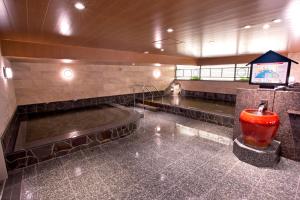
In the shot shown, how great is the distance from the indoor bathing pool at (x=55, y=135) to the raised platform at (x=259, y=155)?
2.62 m

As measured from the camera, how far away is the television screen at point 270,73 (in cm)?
285

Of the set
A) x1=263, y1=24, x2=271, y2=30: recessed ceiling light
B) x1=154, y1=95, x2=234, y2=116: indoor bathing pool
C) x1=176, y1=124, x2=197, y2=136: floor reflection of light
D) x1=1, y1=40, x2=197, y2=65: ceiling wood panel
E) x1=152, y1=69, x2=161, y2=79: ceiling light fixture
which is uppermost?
x1=263, y1=24, x2=271, y2=30: recessed ceiling light

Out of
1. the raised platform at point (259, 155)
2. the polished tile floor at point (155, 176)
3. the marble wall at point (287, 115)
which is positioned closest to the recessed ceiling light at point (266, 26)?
the marble wall at point (287, 115)

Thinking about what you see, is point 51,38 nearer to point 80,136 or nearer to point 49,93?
point 80,136

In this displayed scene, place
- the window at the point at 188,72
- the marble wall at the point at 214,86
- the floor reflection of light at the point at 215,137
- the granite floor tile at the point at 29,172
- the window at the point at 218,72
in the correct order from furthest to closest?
the window at the point at 188,72, the window at the point at 218,72, the marble wall at the point at 214,86, the floor reflection of light at the point at 215,137, the granite floor tile at the point at 29,172

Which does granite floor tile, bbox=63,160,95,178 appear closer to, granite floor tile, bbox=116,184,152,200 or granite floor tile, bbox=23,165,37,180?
granite floor tile, bbox=23,165,37,180

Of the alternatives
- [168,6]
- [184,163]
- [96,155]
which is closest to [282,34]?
[168,6]

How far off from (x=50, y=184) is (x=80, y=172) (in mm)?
418

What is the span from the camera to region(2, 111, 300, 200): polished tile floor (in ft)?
6.54

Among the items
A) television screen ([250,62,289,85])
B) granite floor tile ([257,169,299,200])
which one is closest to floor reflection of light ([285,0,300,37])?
television screen ([250,62,289,85])

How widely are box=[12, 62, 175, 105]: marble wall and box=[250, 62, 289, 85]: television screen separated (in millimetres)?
5755

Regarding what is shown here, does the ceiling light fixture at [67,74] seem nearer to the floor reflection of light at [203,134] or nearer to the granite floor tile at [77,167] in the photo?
the granite floor tile at [77,167]

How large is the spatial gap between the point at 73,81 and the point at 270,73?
21.2ft

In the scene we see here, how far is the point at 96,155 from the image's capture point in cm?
299
